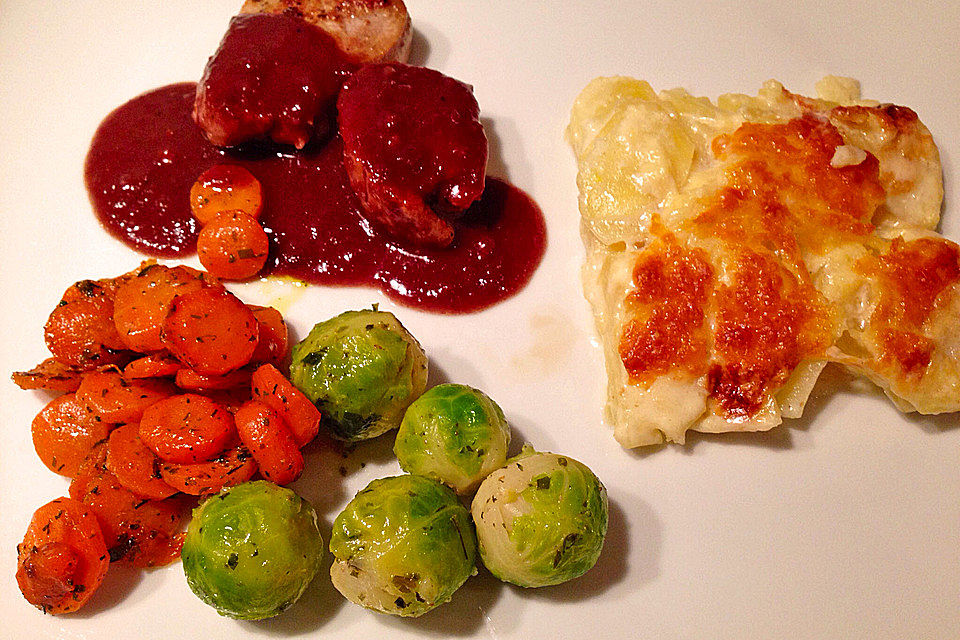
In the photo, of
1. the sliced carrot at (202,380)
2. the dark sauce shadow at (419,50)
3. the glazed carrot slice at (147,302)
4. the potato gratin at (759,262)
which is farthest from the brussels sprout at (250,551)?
the dark sauce shadow at (419,50)

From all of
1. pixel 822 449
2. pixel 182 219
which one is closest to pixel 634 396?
pixel 822 449

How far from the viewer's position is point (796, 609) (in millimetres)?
3277

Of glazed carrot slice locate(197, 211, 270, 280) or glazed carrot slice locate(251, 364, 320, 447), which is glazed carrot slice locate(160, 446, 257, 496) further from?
glazed carrot slice locate(197, 211, 270, 280)

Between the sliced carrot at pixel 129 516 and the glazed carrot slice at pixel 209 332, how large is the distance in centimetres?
55

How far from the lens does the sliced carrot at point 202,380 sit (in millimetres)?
3174

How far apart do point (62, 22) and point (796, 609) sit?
15.4ft

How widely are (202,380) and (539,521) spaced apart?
1.42 meters

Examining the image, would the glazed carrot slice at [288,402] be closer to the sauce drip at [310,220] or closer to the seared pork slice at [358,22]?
the sauce drip at [310,220]

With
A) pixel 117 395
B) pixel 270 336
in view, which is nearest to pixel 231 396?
pixel 270 336

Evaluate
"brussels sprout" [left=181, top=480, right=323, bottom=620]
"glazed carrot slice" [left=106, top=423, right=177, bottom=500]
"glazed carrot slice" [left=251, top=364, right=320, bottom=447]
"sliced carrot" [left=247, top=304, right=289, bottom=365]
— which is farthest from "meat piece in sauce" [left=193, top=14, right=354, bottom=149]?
"brussels sprout" [left=181, top=480, right=323, bottom=620]

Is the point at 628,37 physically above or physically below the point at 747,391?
above

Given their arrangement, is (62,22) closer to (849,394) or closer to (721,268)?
(721,268)

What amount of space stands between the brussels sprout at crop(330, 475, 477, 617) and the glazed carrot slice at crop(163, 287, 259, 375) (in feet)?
2.49

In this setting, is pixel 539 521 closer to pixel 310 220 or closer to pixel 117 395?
pixel 117 395
